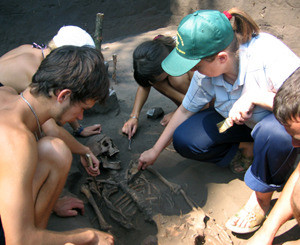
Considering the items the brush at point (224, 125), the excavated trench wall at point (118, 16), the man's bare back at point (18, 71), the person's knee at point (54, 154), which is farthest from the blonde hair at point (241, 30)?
the excavated trench wall at point (118, 16)

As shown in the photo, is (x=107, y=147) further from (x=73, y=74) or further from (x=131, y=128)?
(x=73, y=74)

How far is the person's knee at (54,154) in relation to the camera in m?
2.14

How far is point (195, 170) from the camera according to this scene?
10.5 feet

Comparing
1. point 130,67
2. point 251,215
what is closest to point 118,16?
point 130,67

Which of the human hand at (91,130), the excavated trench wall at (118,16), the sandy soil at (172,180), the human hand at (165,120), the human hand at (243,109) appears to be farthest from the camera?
the excavated trench wall at (118,16)

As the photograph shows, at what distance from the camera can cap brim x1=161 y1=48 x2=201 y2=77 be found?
2338 mm

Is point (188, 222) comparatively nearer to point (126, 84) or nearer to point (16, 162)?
point (16, 162)

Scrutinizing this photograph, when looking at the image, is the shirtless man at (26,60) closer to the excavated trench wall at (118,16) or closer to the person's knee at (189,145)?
the person's knee at (189,145)

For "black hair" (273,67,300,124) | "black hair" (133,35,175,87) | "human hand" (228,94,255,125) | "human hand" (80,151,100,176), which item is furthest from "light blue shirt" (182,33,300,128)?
"human hand" (80,151,100,176)

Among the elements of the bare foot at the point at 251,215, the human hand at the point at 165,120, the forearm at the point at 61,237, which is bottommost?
the human hand at the point at 165,120

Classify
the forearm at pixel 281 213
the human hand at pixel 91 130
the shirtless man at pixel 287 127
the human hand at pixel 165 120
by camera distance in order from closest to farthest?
the shirtless man at pixel 287 127 < the forearm at pixel 281 213 < the human hand at pixel 91 130 < the human hand at pixel 165 120

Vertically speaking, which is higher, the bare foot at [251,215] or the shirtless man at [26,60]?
the shirtless man at [26,60]

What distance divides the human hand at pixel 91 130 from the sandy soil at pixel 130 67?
0.35ft

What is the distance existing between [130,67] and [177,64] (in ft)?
11.4
